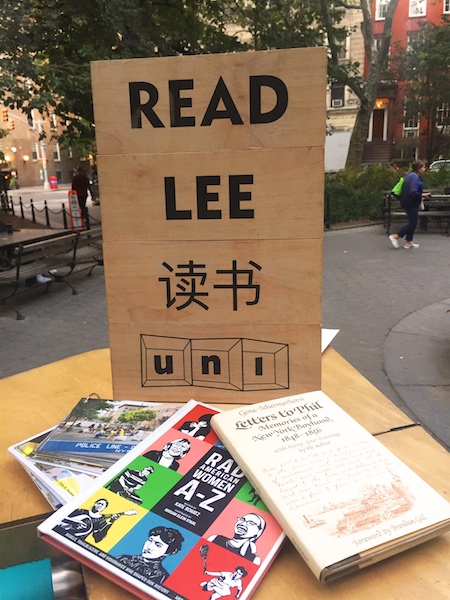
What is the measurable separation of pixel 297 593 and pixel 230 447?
0.32m

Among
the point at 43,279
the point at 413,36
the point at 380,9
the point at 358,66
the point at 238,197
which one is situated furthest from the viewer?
the point at 380,9

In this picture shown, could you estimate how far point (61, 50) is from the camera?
9797mm

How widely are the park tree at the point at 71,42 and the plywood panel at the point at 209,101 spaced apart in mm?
7073

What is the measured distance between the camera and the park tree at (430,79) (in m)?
25.0

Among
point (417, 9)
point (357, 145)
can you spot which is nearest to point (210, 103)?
point (357, 145)

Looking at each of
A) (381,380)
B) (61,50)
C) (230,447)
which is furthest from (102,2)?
(230,447)

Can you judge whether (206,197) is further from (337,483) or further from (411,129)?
(411,129)

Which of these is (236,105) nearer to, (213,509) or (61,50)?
(213,509)

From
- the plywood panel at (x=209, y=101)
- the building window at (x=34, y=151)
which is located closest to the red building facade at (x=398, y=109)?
the plywood panel at (x=209, y=101)

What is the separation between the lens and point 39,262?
7395 millimetres

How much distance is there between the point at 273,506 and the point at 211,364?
1.68 ft

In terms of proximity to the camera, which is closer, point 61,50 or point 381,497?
point 381,497

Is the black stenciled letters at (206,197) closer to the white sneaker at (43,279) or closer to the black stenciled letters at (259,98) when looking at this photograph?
the black stenciled letters at (259,98)

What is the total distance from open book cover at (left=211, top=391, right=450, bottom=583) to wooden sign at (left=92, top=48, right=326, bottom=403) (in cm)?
22
